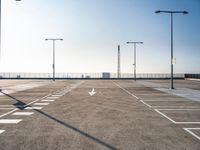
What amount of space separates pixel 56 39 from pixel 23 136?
4517 cm

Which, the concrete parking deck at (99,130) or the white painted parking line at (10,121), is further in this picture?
the white painted parking line at (10,121)

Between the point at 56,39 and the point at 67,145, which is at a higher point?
the point at 56,39

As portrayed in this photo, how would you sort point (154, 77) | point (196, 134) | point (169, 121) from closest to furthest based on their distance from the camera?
point (196, 134)
point (169, 121)
point (154, 77)

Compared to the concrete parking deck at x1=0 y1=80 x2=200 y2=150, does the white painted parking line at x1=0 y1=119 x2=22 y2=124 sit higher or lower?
higher

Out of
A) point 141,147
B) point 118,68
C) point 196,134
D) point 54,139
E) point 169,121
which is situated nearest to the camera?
point 141,147

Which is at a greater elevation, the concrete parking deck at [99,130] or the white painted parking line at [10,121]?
the white painted parking line at [10,121]

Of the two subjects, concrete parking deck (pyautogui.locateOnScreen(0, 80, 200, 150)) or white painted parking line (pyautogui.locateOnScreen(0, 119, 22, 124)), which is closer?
concrete parking deck (pyautogui.locateOnScreen(0, 80, 200, 150))

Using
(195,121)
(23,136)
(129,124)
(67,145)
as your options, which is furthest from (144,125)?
(23,136)

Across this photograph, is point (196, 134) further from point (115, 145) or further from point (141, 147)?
point (115, 145)

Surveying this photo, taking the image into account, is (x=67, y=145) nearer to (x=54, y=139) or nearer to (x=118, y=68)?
(x=54, y=139)

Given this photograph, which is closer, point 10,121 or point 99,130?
point 99,130

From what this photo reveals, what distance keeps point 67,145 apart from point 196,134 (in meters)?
3.97

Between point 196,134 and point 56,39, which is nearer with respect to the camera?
point 196,134

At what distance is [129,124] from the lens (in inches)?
369
